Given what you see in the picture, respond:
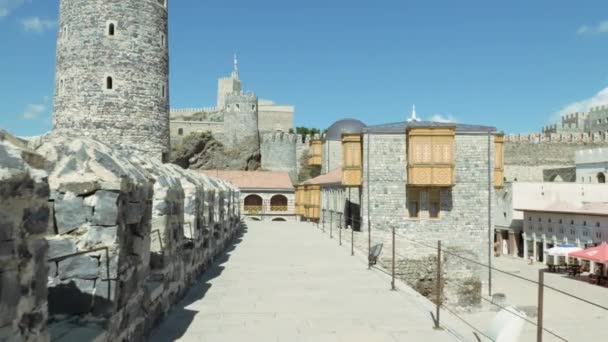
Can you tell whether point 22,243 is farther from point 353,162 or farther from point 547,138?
point 547,138

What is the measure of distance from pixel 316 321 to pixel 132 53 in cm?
1364

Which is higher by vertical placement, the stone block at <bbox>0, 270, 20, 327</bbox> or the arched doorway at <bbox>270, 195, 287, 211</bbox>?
the stone block at <bbox>0, 270, 20, 327</bbox>

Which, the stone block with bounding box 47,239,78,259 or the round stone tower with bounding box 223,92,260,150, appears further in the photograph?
the round stone tower with bounding box 223,92,260,150

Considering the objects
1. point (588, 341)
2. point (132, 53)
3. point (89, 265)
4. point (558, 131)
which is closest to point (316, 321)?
point (89, 265)

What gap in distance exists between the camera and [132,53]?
57.3 feet

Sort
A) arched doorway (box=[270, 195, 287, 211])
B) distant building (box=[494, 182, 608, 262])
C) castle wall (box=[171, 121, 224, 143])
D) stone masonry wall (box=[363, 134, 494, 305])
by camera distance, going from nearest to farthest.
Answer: stone masonry wall (box=[363, 134, 494, 305]), distant building (box=[494, 182, 608, 262]), arched doorway (box=[270, 195, 287, 211]), castle wall (box=[171, 121, 224, 143])

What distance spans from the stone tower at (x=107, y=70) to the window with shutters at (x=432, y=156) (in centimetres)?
879

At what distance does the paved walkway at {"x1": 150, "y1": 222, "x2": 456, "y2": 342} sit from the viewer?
559 cm

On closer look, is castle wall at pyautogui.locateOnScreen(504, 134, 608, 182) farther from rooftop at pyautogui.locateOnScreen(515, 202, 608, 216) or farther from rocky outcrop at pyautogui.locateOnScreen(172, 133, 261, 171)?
rocky outcrop at pyautogui.locateOnScreen(172, 133, 261, 171)

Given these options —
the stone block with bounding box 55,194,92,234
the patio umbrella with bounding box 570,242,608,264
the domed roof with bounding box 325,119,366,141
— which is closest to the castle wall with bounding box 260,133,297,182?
the domed roof with bounding box 325,119,366,141

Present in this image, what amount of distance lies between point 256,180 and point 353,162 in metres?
24.2

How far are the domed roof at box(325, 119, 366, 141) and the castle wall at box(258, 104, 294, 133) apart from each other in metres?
32.5

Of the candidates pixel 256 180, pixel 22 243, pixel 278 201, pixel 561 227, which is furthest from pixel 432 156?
pixel 278 201

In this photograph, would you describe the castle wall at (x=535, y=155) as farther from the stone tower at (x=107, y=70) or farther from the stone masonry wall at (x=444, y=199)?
the stone tower at (x=107, y=70)
